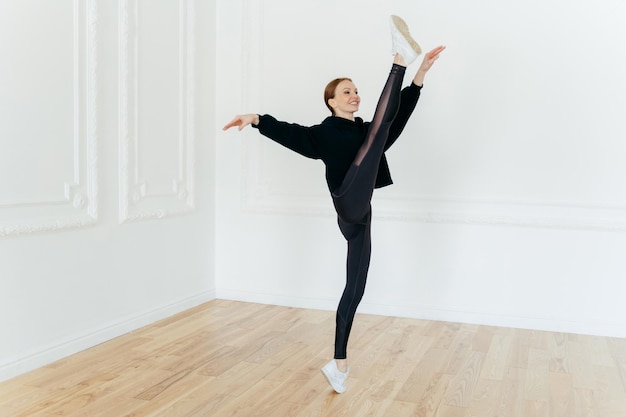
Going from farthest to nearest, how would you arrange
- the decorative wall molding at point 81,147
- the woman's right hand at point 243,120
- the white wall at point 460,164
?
the white wall at point 460,164, the decorative wall molding at point 81,147, the woman's right hand at point 243,120

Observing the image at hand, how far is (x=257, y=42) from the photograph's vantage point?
4605 millimetres

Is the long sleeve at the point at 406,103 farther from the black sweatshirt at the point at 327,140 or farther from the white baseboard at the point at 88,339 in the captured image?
the white baseboard at the point at 88,339

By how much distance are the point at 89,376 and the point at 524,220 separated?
102 inches

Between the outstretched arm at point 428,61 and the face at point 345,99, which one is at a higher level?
the outstretched arm at point 428,61

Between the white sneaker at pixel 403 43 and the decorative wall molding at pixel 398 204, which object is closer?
the white sneaker at pixel 403 43

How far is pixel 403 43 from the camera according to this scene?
272cm

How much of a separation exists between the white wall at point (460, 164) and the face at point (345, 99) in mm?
1357

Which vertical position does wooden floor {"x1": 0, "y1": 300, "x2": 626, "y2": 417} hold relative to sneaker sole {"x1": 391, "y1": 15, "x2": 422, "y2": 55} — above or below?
below

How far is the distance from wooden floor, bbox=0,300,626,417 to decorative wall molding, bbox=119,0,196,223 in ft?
2.32

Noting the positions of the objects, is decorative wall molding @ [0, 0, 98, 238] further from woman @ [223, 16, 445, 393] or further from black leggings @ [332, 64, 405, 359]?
black leggings @ [332, 64, 405, 359]

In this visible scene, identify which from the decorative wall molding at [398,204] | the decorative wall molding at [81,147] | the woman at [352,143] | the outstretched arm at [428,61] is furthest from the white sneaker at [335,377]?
the decorative wall molding at [398,204]

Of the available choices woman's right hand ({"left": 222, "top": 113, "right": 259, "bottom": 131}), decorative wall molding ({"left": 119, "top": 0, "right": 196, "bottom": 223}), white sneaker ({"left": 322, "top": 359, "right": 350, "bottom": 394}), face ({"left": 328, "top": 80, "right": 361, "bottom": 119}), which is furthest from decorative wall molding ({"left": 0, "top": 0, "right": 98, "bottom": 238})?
white sneaker ({"left": 322, "top": 359, "right": 350, "bottom": 394})

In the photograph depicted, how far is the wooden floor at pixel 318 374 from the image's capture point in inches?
106

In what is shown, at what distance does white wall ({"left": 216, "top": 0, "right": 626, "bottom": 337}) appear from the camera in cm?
393
